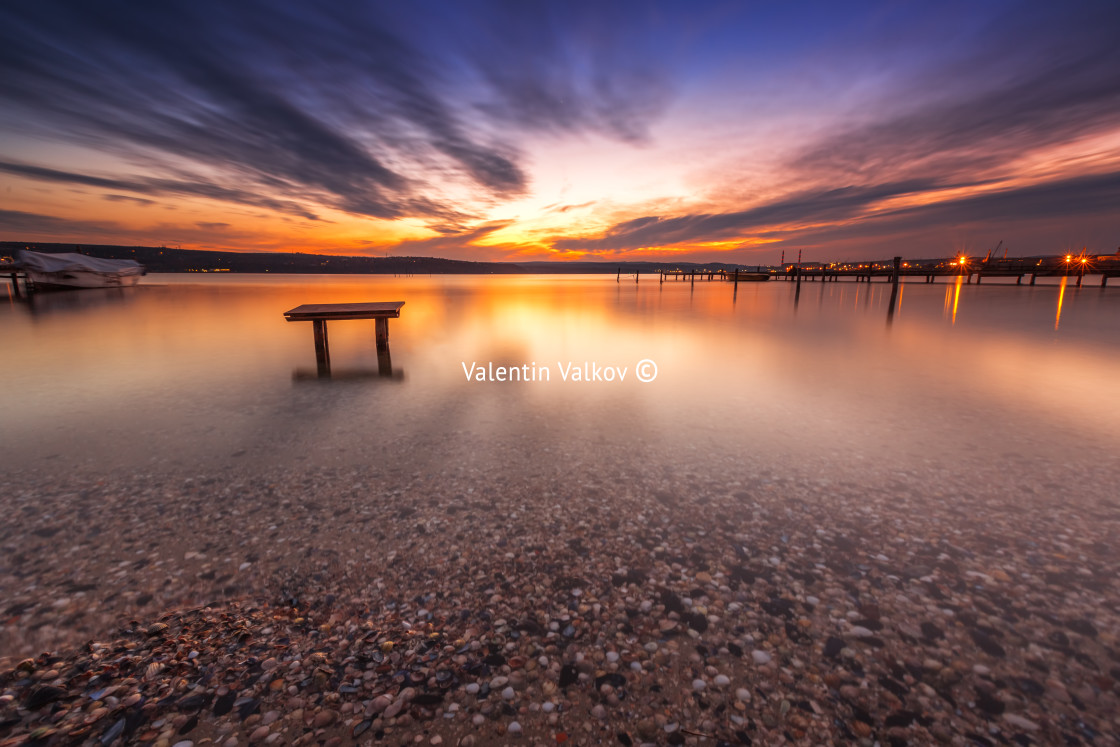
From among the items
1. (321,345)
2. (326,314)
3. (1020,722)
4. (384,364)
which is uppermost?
(326,314)

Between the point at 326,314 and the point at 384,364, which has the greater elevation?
the point at 326,314

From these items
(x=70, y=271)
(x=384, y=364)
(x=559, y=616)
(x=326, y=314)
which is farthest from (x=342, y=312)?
(x=70, y=271)

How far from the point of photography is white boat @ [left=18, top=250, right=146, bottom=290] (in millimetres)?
41375

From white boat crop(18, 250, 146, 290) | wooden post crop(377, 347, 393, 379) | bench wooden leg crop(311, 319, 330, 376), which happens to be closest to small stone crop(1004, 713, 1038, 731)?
wooden post crop(377, 347, 393, 379)

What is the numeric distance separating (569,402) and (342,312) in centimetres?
625

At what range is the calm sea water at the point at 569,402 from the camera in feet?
19.5

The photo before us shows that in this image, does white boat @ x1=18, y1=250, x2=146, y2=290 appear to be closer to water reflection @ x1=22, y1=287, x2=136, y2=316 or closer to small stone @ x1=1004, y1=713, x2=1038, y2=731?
water reflection @ x1=22, y1=287, x2=136, y2=316

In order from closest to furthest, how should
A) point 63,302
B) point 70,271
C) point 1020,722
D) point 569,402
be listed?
point 1020,722
point 569,402
point 63,302
point 70,271

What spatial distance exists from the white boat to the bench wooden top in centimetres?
5174

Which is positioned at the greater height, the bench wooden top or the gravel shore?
the bench wooden top

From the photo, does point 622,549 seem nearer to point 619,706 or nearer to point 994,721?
point 619,706

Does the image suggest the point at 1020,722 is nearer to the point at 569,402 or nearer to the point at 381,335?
the point at 569,402

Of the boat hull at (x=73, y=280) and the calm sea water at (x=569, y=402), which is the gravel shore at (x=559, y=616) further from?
the boat hull at (x=73, y=280)

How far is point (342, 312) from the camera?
1075 cm
